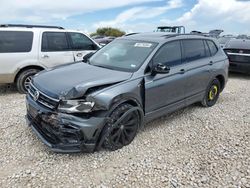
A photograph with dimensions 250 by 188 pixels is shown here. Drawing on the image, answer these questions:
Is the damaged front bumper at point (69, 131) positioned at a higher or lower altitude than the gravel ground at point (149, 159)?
higher

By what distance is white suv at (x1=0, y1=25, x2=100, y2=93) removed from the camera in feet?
18.6

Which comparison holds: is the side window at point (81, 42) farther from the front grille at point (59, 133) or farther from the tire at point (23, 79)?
the front grille at point (59, 133)

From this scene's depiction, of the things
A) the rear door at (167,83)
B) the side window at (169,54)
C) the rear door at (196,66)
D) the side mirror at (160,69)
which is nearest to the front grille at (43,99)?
the rear door at (167,83)

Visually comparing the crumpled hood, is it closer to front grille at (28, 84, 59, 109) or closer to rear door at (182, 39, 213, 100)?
front grille at (28, 84, 59, 109)

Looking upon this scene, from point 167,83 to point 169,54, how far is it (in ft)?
1.82

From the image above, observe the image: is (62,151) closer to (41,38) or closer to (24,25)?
(41,38)

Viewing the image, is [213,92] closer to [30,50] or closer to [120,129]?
[120,129]

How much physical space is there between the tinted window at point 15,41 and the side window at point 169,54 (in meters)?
3.63

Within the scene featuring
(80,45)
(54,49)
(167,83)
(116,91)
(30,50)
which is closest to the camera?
(116,91)

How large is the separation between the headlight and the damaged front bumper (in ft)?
0.24

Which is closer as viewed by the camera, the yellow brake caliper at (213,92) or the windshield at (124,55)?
the windshield at (124,55)

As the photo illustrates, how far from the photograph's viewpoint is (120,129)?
3.34 metres

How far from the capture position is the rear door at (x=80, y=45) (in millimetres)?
6590

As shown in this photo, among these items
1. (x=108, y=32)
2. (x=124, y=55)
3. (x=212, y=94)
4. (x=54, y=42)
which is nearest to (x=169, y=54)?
(x=124, y=55)
